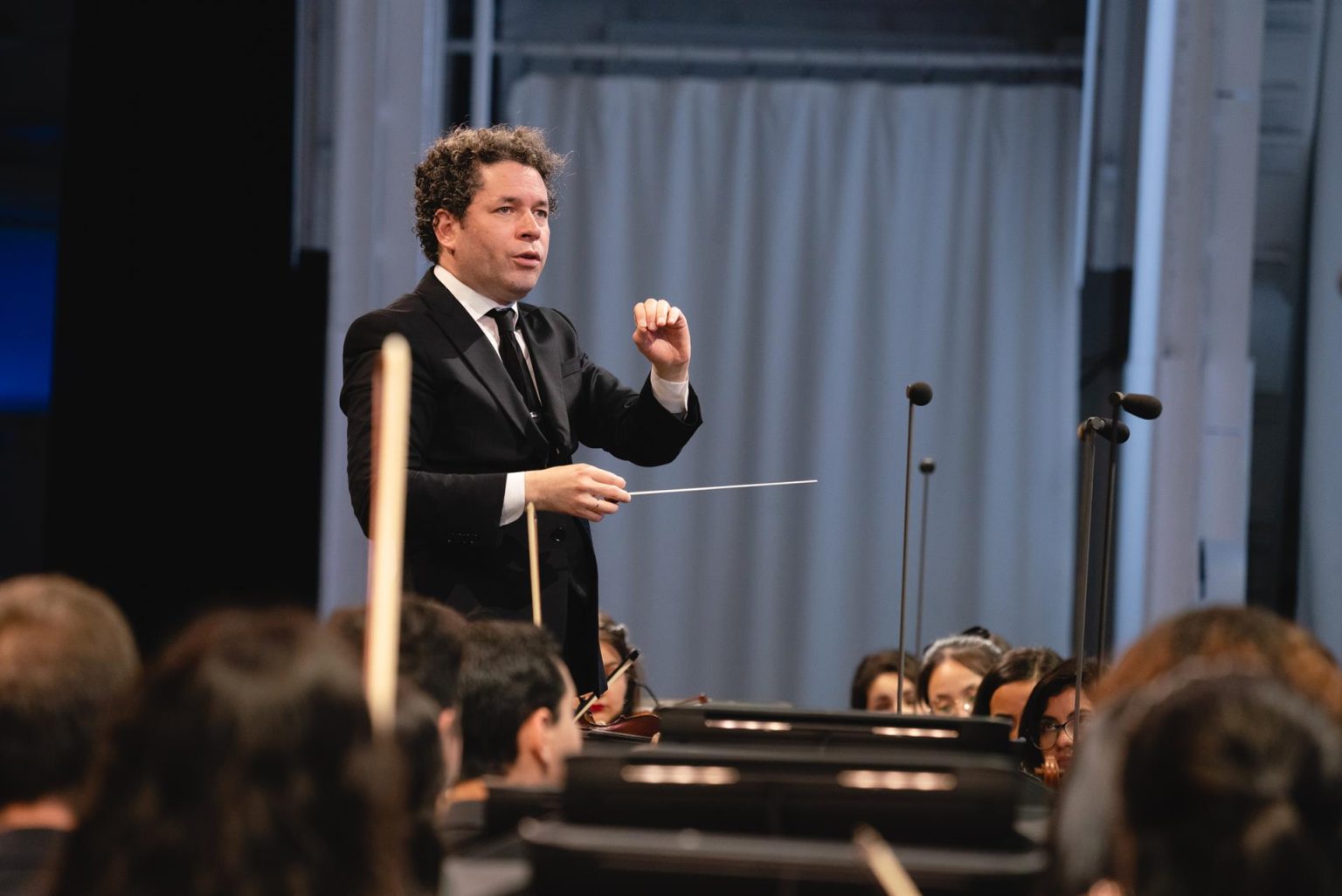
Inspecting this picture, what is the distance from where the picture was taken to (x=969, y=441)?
461cm

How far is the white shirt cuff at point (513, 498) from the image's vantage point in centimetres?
206

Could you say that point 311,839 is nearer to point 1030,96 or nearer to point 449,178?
point 449,178

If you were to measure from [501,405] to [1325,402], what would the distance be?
9.63 feet

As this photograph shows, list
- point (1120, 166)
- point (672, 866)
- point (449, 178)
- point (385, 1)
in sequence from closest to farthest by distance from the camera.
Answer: point (672, 866) → point (449, 178) → point (385, 1) → point (1120, 166)

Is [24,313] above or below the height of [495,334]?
above

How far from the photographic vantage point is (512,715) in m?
1.54

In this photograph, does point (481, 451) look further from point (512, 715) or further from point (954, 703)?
point (954, 703)

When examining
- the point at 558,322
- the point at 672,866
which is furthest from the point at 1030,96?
the point at 672,866

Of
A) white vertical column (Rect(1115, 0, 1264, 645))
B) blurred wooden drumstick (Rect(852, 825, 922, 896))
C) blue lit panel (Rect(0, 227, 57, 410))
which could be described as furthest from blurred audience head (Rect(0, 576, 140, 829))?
blue lit panel (Rect(0, 227, 57, 410))

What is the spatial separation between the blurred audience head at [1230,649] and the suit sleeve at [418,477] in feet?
3.59

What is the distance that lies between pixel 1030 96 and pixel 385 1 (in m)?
1.92

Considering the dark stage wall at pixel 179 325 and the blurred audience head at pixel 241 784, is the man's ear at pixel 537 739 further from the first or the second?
the dark stage wall at pixel 179 325

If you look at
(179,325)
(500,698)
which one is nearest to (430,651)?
(500,698)

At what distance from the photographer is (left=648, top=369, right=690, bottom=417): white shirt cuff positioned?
2.31 meters
